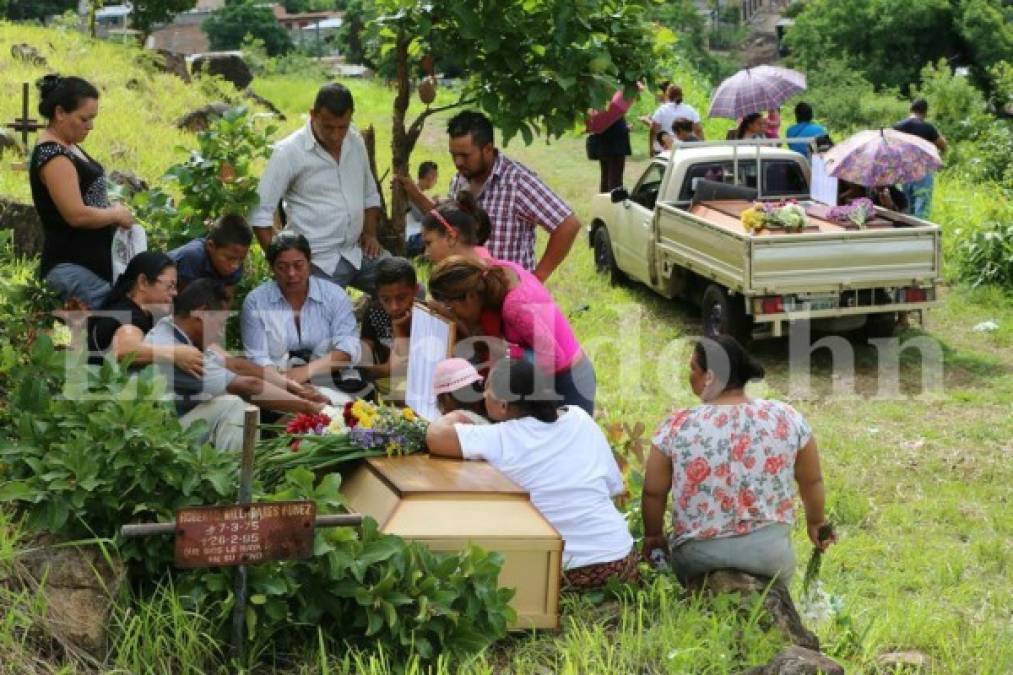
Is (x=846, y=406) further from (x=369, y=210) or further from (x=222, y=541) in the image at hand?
(x=222, y=541)

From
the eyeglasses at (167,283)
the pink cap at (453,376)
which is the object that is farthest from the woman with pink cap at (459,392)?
the eyeglasses at (167,283)

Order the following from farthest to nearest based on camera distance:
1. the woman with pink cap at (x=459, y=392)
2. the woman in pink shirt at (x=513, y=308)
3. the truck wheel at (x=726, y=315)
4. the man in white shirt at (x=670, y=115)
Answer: the man in white shirt at (x=670, y=115), the truck wheel at (x=726, y=315), the woman in pink shirt at (x=513, y=308), the woman with pink cap at (x=459, y=392)

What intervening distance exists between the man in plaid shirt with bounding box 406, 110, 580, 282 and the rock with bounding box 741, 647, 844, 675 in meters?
2.96

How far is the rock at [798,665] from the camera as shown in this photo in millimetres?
4715

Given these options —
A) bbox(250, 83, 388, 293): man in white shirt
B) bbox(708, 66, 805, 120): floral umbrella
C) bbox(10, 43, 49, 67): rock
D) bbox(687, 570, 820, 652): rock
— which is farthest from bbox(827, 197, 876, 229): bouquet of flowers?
bbox(10, 43, 49, 67): rock

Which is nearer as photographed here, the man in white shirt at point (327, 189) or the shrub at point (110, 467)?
the shrub at point (110, 467)

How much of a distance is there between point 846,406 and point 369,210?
3900 mm

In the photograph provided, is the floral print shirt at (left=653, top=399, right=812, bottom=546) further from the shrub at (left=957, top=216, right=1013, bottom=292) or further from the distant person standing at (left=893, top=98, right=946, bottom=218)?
the distant person standing at (left=893, top=98, right=946, bottom=218)

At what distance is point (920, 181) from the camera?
1454 cm

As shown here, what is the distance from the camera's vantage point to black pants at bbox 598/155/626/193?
16.7 meters

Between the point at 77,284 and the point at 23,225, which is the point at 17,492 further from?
the point at 23,225

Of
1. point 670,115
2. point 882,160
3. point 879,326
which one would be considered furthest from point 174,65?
point 879,326

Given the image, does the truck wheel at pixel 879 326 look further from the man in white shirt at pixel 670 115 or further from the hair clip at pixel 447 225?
the man in white shirt at pixel 670 115

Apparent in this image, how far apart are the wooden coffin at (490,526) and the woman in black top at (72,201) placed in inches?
97.4
